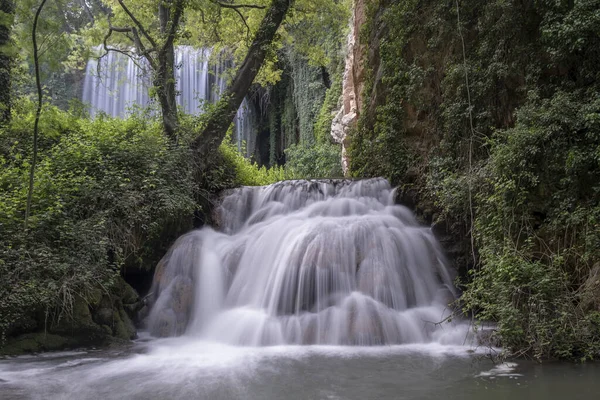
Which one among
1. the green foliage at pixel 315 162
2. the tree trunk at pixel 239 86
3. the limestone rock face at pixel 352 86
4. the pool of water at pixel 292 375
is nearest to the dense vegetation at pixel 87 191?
the tree trunk at pixel 239 86

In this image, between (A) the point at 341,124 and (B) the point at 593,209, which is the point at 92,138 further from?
(A) the point at 341,124

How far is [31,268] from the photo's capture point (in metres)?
6.95

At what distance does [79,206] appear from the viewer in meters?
8.38

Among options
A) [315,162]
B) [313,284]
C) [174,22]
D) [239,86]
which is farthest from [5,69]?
[315,162]

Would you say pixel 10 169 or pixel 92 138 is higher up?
pixel 92 138

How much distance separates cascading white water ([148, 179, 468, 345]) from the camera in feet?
24.2

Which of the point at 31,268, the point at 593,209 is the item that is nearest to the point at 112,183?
the point at 31,268

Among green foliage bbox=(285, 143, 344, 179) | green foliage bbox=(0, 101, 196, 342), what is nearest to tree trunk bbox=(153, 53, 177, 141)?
green foliage bbox=(0, 101, 196, 342)

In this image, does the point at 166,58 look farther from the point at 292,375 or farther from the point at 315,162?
the point at 315,162

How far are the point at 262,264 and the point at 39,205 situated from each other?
12.4 feet

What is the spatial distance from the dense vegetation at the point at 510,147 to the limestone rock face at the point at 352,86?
273cm

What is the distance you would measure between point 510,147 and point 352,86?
1169cm

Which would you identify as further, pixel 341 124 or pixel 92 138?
pixel 341 124

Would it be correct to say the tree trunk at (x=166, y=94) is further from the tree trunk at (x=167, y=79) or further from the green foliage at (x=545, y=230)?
the green foliage at (x=545, y=230)
